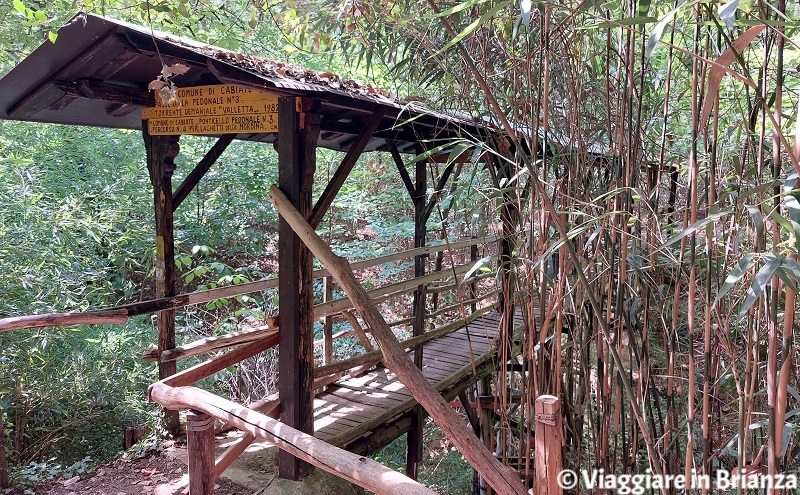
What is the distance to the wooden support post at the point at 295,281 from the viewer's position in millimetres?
3236

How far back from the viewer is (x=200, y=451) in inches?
93.2

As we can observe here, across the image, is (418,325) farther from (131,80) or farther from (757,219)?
(757,219)

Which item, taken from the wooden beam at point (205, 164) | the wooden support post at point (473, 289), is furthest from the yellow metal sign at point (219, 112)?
the wooden support post at point (473, 289)

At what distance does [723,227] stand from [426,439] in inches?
Result: 251

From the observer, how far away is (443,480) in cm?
600

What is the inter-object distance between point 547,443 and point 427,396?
0.33 m

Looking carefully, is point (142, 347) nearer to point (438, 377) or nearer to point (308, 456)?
point (438, 377)

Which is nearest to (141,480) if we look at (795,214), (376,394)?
(376,394)

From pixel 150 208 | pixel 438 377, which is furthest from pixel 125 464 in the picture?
pixel 150 208

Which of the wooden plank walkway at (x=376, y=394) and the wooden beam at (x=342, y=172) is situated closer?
the wooden beam at (x=342, y=172)

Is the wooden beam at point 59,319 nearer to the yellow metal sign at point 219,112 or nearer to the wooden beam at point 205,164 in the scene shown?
the wooden beam at point 205,164

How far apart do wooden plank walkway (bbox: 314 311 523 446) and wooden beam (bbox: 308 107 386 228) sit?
3.40ft

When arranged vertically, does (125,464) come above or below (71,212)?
below

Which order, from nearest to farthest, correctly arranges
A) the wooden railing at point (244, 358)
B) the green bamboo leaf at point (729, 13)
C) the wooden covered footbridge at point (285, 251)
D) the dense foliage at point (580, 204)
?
1. the green bamboo leaf at point (729, 13)
2. the dense foliage at point (580, 204)
3. the wooden railing at point (244, 358)
4. the wooden covered footbridge at point (285, 251)
